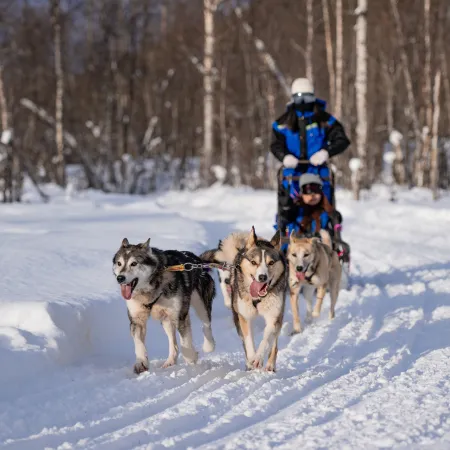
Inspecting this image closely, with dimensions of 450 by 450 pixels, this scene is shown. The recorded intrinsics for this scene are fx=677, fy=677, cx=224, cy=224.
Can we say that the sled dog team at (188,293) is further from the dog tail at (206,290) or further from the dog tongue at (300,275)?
the dog tongue at (300,275)

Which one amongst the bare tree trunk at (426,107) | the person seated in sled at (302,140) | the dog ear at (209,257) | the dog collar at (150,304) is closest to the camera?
the dog collar at (150,304)

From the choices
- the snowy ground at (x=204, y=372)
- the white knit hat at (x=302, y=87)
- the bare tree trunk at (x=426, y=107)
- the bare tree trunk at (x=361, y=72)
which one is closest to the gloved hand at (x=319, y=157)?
the white knit hat at (x=302, y=87)

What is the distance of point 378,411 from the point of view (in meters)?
3.16

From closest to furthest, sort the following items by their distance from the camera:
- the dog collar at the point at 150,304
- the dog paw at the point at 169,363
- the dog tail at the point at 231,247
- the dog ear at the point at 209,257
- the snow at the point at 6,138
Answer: the dog collar at the point at 150,304 < the dog paw at the point at 169,363 < the dog tail at the point at 231,247 < the dog ear at the point at 209,257 < the snow at the point at 6,138

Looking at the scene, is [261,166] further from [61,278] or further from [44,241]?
[61,278]

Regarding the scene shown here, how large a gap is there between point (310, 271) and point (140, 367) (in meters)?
2.19

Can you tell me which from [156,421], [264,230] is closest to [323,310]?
[156,421]

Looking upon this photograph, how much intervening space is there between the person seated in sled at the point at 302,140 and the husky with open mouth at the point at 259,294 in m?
2.28

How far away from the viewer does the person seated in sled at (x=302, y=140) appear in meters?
6.59

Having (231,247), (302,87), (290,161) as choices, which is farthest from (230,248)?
(302,87)

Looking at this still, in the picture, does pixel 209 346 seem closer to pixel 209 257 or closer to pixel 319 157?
pixel 209 257

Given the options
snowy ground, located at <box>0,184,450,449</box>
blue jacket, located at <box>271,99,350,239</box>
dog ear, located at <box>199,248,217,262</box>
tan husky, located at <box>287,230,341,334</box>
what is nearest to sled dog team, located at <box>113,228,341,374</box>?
snowy ground, located at <box>0,184,450,449</box>

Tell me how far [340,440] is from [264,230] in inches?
326

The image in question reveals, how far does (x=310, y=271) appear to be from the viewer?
5.82 meters
